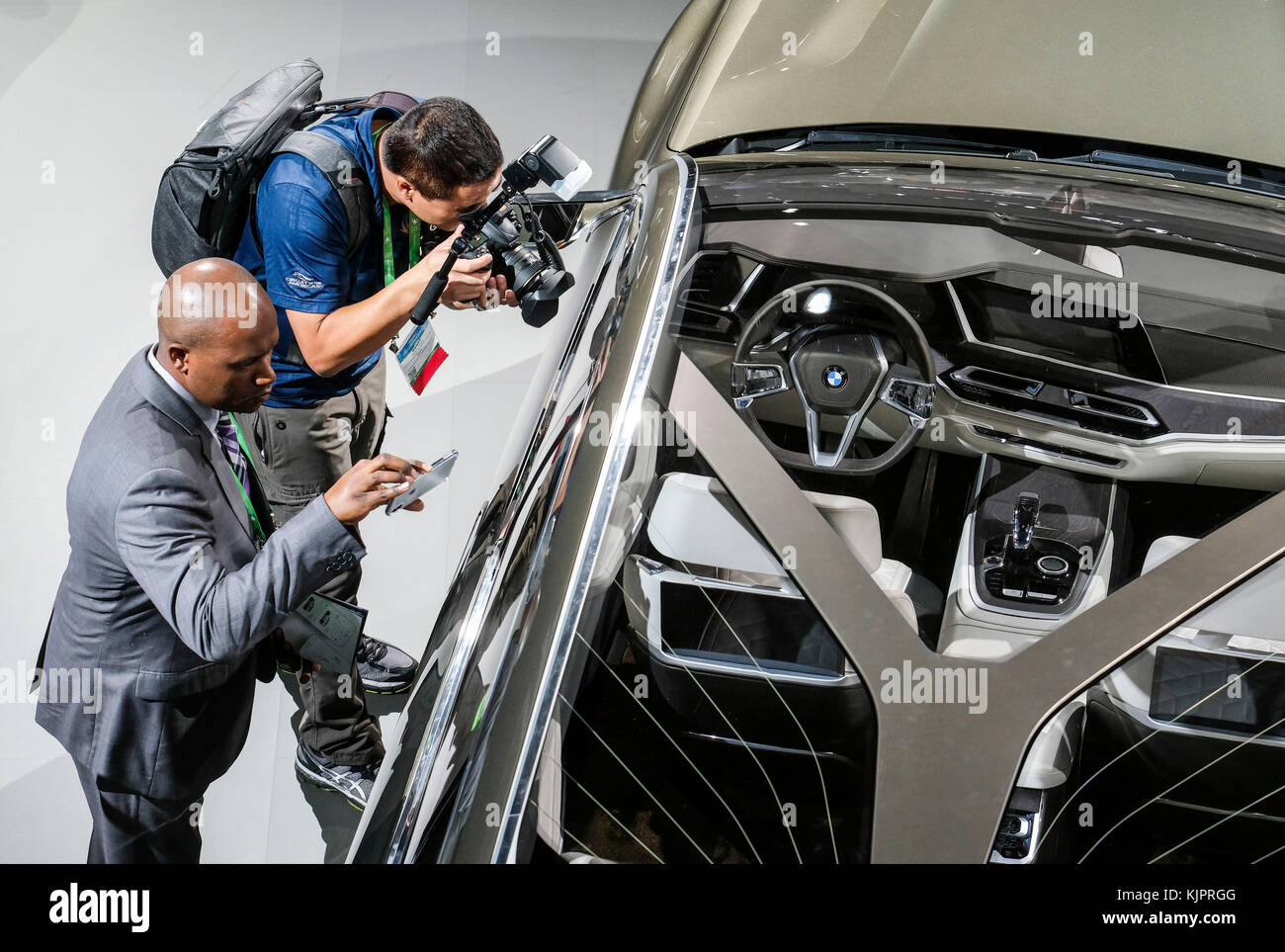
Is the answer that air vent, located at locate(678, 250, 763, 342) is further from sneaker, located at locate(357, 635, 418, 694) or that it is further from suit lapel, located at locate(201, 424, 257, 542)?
sneaker, located at locate(357, 635, 418, 694)

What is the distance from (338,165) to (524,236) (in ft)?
1.39

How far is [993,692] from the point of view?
105 centimetres

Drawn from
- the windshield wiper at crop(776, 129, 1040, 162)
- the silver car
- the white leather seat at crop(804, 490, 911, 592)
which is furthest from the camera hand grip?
the white leather seat at crop(804, 490, 911, 592)

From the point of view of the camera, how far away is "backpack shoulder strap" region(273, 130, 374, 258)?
6.27ft

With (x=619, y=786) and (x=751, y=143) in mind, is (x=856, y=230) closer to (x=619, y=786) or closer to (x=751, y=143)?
(x=751, y=143)

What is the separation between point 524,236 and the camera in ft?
6.14

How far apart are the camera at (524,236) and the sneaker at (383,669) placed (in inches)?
39.2

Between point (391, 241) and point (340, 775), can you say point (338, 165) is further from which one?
point (340, 775)

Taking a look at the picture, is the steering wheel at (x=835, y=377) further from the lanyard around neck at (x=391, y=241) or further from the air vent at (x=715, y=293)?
the lanyard around neck at (x=391, y=241)

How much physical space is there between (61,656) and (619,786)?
41.0 inches

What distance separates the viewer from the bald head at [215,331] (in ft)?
4.73

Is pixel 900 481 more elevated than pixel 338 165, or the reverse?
pixel 338 165

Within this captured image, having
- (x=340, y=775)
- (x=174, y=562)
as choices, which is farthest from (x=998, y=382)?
(x=340, y=775)

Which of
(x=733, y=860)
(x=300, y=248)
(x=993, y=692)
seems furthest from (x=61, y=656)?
(x=993, y=692)
